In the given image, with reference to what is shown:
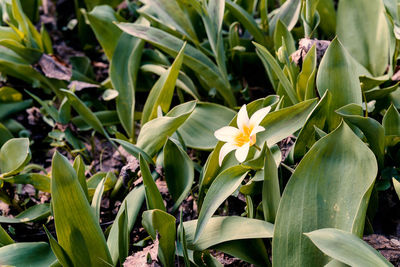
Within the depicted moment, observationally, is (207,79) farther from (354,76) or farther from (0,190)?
(0,190)

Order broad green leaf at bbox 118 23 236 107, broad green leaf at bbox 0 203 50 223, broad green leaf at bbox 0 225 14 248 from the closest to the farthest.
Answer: broad green leaf at bbox 0 225 14 248, broad green leaf at bbox 0 203 50 223, broad green leaf at bbox 118 23 236 107

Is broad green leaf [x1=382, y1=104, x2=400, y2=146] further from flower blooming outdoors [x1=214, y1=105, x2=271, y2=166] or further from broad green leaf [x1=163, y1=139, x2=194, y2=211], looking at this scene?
broad green leaf [x1=163, y1=139, x2=194, y2=211]

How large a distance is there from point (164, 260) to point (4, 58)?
140cm

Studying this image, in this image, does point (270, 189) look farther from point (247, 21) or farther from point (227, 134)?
point (247, 21)

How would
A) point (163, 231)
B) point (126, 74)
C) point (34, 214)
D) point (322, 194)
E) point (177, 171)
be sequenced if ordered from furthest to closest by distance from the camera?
point (126, 74), point (34, 214), point (177, 171), point (163, 231), point (322, 194)

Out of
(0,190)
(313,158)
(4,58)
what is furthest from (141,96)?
(313,158)

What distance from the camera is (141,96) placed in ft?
7.97

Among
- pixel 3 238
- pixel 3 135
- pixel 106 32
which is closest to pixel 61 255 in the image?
pixel 3 238

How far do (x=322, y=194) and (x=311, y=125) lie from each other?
28 centimetres

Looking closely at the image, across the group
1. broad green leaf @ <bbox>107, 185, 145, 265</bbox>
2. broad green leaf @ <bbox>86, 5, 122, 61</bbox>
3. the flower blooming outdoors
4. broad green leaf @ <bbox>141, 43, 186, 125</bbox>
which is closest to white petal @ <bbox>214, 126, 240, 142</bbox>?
the flower blooming outdoors

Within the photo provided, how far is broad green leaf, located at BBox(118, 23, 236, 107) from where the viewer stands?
1.98 meters

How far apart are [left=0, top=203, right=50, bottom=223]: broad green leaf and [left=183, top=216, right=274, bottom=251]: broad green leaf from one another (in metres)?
0.62

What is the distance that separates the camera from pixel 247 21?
6.98 ft

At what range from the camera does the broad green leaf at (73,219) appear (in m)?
1.32
